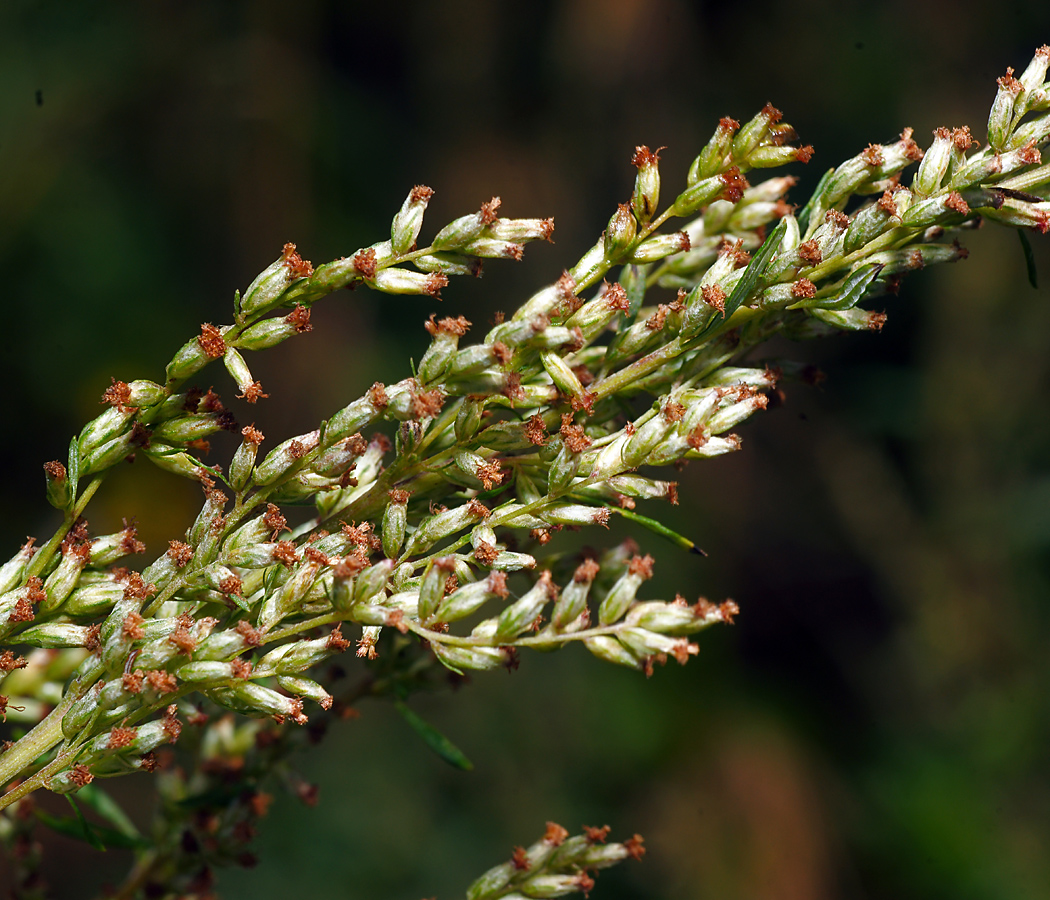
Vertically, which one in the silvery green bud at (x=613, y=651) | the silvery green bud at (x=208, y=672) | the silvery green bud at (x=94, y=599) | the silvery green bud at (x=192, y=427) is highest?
the silvery green bud at (x=192, y=427)

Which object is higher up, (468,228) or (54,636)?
(468,228)

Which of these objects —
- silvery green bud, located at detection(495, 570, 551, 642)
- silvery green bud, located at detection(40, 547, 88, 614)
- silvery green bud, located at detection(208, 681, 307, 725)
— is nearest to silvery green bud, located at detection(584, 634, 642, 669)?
silvery green bud, located at detection(495, 570, 551, 642)

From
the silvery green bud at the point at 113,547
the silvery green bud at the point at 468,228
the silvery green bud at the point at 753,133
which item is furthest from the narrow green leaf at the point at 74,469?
the silvery green bud at the point at 753,133

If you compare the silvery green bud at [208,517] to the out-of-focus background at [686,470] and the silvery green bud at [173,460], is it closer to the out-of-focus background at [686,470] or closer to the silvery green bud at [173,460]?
the silvery green bud at [173,460]

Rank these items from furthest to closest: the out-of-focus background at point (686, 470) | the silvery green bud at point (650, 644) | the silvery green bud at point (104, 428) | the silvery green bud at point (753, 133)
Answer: the out-of-focus background at point (686, 470), the silvery green bud at point (753, 133), the silvery green bud at point (104, 428), the silvery green bud at point (650, 644)

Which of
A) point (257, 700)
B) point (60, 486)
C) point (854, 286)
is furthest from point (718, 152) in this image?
point (60, 486)

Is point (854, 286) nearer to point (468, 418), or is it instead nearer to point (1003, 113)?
point (1003, 113)
